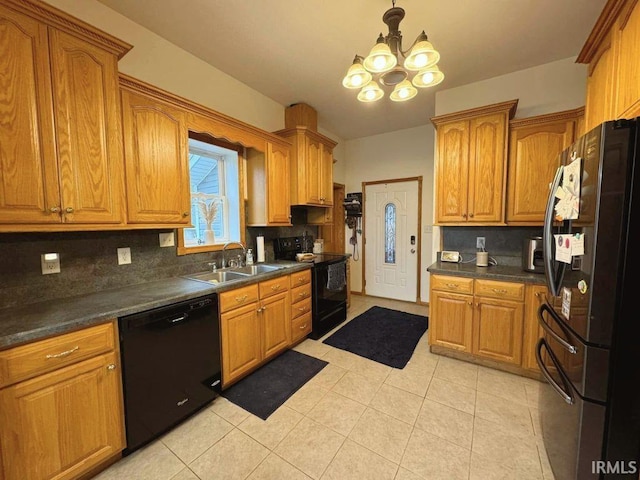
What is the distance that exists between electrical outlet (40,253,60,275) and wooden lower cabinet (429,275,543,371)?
9.83 ft

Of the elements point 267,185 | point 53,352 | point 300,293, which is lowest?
point 300,293

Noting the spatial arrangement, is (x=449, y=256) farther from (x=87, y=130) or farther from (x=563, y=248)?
(x=87, y=130)

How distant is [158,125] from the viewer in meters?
1.89

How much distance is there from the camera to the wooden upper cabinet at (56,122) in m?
1.25

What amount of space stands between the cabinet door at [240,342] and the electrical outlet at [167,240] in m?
0.81

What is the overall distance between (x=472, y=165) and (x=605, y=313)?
189 centimetres

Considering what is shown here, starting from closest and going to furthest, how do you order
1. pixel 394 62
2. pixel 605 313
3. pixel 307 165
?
pixel 605 313, pixel 394 62, pixel 307 165

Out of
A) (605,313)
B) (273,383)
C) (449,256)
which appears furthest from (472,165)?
(273,383)

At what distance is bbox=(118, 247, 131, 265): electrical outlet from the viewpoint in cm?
192

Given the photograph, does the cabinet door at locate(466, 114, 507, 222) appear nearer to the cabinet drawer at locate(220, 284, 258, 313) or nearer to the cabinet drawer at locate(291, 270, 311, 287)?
the cabinet drawer at locate(291, 270, 311, 287)

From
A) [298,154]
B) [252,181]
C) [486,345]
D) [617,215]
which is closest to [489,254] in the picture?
[486,345]

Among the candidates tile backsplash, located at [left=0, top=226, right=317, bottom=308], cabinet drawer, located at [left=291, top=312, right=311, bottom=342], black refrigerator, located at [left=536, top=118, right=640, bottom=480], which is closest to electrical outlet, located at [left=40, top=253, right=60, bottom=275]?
tile backsplash, located at [left=0, top=226, right=317, bottom=308]

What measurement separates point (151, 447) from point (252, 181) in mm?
2387

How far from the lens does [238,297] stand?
212 centimetres
